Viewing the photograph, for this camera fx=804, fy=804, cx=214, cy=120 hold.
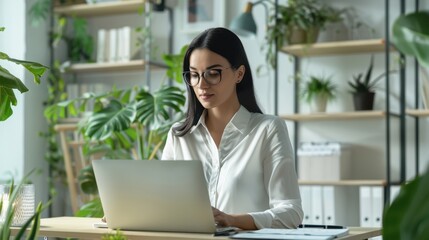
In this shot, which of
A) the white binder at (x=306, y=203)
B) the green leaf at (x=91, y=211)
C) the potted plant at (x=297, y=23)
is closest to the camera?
the green leaf at (x=91, y=211)

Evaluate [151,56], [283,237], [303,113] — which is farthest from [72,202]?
[283,237]

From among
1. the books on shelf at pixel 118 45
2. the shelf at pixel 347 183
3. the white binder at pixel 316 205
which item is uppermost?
the books on shelf at pixel 118 45

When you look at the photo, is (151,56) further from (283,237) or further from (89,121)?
(283,237)

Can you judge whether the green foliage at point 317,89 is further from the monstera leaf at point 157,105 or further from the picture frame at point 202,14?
the monstera leaf at point 157,105

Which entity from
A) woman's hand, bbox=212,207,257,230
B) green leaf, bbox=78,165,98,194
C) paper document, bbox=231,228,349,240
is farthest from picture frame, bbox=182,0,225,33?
paper document, bbox=231,228,349,240

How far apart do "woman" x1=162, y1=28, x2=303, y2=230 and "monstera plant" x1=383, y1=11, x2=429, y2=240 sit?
53.8 inches

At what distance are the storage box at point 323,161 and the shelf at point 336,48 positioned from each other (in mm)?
550

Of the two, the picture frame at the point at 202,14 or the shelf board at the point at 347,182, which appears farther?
the picture frame at the point at 202,14

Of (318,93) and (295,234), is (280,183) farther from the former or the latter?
(318,93)

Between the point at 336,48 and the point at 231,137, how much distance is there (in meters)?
2.18

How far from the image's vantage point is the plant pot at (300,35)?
4672 mm

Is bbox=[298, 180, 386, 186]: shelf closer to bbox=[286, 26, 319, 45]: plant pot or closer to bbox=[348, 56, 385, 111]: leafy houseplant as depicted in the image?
bbox=[348, 56, 385, 111]: leafy houseplant

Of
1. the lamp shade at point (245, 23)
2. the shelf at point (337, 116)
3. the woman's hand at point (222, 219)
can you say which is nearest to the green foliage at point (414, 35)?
the woman's hand at point (222, 219)

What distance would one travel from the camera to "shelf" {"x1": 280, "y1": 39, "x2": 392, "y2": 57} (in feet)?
14.7
